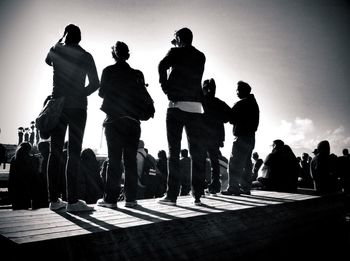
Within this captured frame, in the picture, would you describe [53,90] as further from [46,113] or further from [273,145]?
[273,145]

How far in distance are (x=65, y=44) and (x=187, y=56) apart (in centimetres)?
178

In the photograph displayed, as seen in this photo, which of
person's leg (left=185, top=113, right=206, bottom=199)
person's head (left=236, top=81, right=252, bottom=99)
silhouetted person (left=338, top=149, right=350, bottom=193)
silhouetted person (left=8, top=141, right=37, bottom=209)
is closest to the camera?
person's leg (left=185, top=113, right=206, bottom=199)

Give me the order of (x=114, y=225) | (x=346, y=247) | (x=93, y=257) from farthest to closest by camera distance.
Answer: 1. (x=346, y=247)
2. (x=114, y=225)
3. (x=93, y=257)

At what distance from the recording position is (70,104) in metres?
3.46

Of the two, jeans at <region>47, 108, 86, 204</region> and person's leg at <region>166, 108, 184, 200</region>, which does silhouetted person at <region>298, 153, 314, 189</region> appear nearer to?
person's leg at <region>166, 108, 184, 200</region>

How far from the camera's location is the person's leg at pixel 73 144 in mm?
3469

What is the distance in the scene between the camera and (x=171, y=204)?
445 centimetres

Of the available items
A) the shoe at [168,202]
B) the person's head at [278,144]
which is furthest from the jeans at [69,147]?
the person's head at [278,144]

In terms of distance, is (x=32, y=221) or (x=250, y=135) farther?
(x=250, y=135)

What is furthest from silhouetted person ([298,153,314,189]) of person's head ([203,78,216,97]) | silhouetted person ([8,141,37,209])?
silhouetted person ([8,141,37,209])

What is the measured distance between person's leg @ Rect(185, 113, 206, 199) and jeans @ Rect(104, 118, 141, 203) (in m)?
0.85

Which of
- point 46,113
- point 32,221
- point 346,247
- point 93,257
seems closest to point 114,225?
point 93,257

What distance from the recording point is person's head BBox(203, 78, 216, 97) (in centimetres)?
587

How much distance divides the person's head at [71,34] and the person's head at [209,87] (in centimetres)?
307
